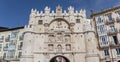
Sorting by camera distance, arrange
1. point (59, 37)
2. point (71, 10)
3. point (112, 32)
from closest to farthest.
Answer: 1. point (112, 32)
2. point (59, 37)
3. point (71, 10)

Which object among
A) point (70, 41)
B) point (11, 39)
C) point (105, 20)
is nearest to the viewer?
point (70, 41)

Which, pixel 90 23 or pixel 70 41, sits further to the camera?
pixel 90 23

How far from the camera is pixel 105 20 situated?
117 ft

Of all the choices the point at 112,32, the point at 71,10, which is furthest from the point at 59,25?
the point at 112,32

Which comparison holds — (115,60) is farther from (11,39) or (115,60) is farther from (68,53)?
(11,39)

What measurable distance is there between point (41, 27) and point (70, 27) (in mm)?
6963

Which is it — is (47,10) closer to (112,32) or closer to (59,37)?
(59,37)

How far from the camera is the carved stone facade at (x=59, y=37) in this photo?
32.0m

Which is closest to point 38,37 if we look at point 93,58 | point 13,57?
point 13,57

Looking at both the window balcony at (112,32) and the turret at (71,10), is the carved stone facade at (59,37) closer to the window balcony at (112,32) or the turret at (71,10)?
the turret at (71,10)

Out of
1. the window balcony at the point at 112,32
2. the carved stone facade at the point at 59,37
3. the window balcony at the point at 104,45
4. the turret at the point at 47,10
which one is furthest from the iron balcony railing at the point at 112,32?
the turret at the point at 47,10

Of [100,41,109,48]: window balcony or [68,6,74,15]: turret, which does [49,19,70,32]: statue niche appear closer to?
[68,6,74,15]: turret

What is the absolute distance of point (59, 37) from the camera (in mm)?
34062

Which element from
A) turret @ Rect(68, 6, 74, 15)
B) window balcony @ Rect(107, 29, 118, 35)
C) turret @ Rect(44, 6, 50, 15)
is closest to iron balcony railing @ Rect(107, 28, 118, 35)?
window balcony @ Rect(107, 29, 118, 35)
